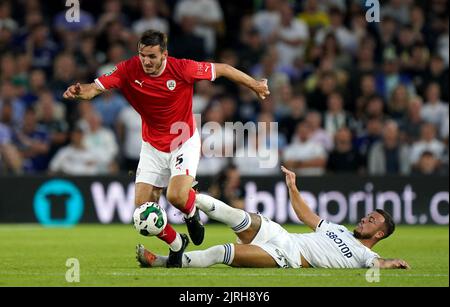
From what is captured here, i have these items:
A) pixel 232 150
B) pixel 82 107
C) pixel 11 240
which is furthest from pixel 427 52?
pixel 11 240

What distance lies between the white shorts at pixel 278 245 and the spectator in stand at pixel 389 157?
821cm

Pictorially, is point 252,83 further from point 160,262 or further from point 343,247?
point 160,262

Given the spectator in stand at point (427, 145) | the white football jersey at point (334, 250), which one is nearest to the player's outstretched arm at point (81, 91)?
the white football jersey at point (334, 250)

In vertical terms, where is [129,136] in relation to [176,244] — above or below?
above

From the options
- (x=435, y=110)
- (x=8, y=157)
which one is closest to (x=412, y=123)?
(x=435, y=110)

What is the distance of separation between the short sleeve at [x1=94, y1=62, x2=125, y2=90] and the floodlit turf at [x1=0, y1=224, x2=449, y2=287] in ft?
6.07

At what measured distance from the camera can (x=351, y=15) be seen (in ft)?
70.0

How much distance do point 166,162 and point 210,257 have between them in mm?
1322

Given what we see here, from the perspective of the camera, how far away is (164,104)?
11.4 meters

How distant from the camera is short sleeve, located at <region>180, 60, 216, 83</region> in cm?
1144

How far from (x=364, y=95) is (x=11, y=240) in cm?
731

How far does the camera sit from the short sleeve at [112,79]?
36.8 ft

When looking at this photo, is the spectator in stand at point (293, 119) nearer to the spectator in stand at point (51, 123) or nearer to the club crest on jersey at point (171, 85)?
the spectator in stand at point (51, 123)
